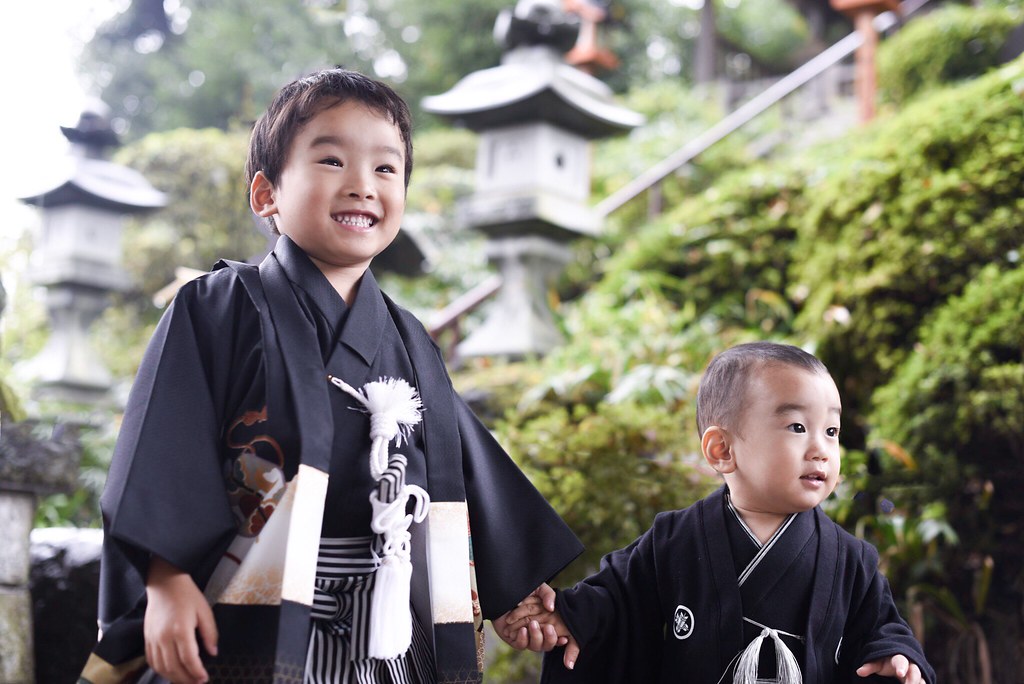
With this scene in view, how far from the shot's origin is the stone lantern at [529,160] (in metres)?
6.26

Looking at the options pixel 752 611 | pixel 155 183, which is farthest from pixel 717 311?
pixel 155 183

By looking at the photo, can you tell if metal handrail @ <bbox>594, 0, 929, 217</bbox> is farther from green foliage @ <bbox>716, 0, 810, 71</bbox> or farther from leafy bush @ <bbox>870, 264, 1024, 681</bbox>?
green foliage @ <bbox>716, 0, 810, 71</bbox>

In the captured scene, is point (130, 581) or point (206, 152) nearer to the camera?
point (130, 581)

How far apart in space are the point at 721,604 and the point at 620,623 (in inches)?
9.9

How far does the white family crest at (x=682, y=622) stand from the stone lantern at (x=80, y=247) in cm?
779

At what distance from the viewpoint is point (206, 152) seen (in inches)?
423

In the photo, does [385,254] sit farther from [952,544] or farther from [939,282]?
[952,544]

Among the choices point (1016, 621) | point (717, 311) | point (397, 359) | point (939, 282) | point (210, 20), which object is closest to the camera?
point (397, 359)

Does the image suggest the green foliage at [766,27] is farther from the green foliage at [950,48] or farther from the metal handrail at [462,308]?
the metal handrail at [462,308]

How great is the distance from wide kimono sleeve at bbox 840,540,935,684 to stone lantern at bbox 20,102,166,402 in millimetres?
7966

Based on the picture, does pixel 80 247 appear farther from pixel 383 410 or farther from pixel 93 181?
pixel 383 410

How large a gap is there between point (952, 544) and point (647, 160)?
26.5ft

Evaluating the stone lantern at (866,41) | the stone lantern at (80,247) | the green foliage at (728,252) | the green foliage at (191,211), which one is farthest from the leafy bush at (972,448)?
the green foliage at (191,211)

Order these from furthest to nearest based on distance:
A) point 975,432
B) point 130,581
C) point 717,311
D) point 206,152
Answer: point 206,152 → point 717,311 → point 975,432 → point 130,581
